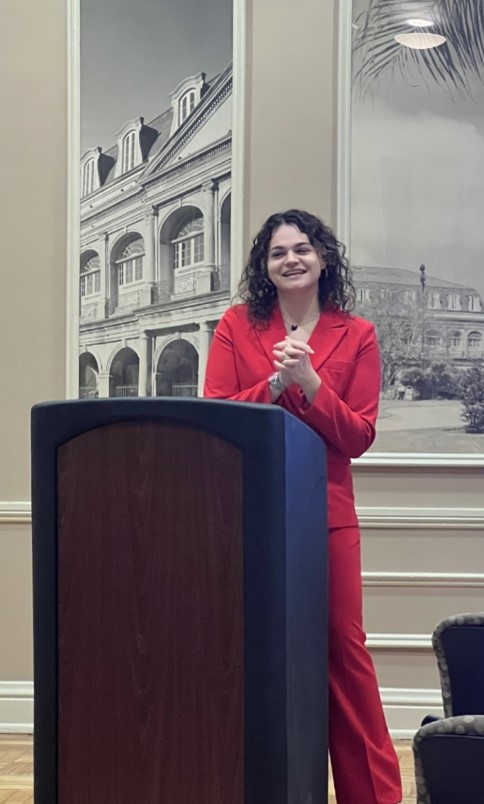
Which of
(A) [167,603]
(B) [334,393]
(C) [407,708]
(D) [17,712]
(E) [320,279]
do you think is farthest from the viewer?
(D) [17,712]

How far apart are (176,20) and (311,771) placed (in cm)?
246

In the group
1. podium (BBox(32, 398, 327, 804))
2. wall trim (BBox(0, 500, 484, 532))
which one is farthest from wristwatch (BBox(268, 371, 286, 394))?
wall trim (BBox(0, 500, 484, 532))

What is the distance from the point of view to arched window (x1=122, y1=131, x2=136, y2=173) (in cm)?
288

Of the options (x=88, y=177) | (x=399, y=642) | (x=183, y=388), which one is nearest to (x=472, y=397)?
(x=399, y=642)

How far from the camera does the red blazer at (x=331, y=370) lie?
181cm

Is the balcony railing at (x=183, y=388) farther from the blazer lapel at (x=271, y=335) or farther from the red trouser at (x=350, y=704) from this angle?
the red trouser at (x=350, y=704)

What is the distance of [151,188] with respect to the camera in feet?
9.51

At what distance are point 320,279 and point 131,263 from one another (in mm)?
1121

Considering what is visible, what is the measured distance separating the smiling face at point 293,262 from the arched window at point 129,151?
1.16 meters

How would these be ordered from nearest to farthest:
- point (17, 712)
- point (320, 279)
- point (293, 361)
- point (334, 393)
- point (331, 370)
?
point (293, 361) < point (334, 393) < point (331, 370) < point (320, 279) < point (17, 712)

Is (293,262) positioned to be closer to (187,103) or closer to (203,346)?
(203,346)

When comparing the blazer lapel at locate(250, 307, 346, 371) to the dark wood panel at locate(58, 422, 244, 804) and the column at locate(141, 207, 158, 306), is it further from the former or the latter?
the column at locate(141, 207, 158, 306)

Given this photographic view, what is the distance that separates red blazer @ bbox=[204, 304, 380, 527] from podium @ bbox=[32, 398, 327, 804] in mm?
668

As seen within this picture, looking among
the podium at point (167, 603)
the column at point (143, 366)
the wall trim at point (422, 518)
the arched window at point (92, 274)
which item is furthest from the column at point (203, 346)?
the podium at point (167, 603)
